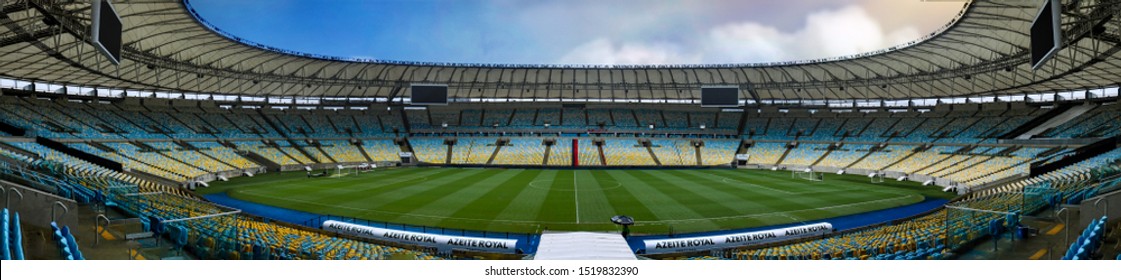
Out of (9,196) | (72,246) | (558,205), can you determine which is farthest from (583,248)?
(558,205)

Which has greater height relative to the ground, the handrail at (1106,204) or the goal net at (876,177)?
the handrail at (1106,204)

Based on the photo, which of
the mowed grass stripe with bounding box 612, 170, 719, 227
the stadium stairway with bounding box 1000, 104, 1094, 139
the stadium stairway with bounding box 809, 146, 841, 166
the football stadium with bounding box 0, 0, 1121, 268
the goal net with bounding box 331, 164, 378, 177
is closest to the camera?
the football stadium with bounding box 0, 0, 1121, 268

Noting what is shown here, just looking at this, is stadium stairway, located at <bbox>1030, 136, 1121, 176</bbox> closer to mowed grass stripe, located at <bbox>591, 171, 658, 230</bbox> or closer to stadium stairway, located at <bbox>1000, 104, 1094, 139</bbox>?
stadium stairway, located at <bbox>1000, 104, 1094, 139</bbox>

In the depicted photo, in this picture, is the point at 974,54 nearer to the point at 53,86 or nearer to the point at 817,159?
the point at 817,159

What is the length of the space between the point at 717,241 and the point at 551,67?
34157 mm

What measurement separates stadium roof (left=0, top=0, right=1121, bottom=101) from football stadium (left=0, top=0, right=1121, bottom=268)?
232mm

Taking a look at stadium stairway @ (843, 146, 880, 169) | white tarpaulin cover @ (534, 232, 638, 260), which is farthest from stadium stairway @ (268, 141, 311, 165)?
stadium stairway @ (843, 146, 880, 169)

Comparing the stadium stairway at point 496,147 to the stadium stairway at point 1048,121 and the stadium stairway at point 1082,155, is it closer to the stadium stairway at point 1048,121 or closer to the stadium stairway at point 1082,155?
the stadium stairway at point 1082,155

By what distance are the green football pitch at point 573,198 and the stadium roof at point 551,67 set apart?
26.4ft

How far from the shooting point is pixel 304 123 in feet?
157

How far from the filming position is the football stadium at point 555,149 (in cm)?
995

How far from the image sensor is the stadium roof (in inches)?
701

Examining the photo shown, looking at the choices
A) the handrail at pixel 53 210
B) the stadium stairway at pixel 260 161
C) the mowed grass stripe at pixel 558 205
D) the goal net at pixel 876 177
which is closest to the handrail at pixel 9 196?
the handrail at pixel 53 210

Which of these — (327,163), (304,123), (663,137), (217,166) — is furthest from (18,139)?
(663,137)
